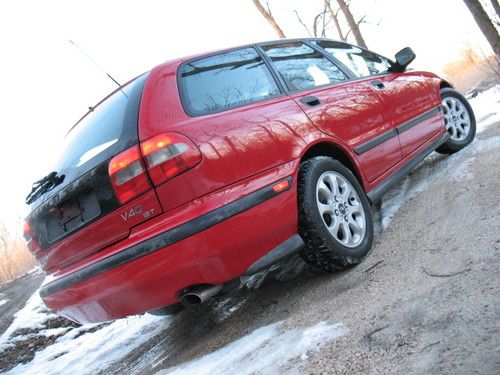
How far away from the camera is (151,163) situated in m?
2.20

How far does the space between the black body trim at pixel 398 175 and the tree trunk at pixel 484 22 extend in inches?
179

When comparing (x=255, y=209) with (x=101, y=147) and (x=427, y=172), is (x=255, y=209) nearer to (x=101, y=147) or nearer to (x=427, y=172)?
(x=101, y=147)

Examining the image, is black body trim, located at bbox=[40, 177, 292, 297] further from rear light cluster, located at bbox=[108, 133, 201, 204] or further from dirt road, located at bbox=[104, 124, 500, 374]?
dirt road, located at bbox=[104, 124, 500, 374]

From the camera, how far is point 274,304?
9.37 ft

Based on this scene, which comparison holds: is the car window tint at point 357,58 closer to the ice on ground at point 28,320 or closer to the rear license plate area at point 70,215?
the rear license plate area at point 70,215

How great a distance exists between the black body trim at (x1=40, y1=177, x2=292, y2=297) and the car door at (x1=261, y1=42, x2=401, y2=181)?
850 millimetres

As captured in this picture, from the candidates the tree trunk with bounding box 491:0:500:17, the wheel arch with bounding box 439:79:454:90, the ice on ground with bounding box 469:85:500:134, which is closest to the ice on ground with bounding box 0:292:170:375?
the wheel arch with bounding box 439:79:454:90

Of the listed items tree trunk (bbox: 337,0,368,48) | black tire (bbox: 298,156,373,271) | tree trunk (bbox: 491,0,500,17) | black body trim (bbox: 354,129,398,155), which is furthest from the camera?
tree trunk (bbox: 337,0,368,48)

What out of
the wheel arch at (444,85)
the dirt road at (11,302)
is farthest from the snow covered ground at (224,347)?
the wheel arch at (444,85)

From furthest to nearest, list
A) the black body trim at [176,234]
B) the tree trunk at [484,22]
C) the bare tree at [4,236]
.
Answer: the bare tree at [4,236] < the tree trunk at [484,22] < the black body trim at [176,234]

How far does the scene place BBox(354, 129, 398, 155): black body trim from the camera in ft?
10.8

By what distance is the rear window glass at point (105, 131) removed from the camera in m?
2.36

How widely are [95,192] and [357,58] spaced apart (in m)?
2.86

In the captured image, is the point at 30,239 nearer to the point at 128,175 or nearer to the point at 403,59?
the point at 128,175
